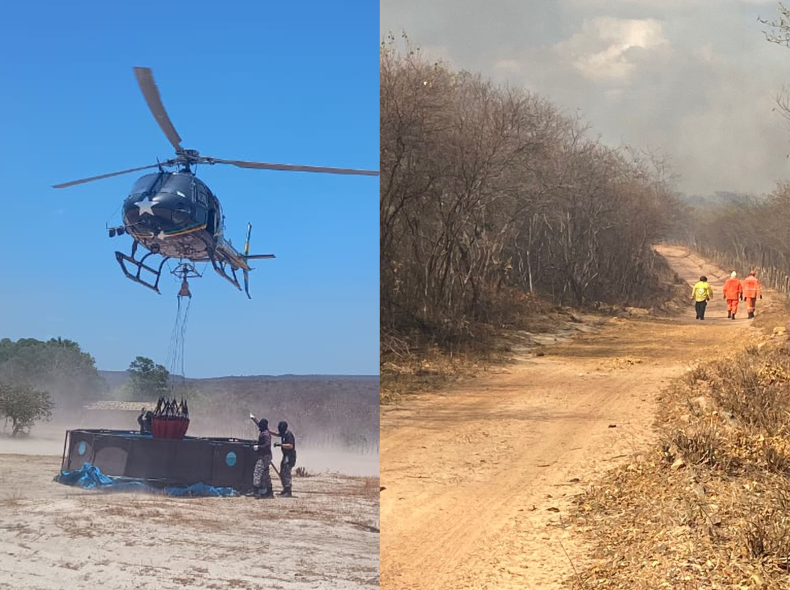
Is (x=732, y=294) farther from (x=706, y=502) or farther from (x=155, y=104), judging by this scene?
(x=155, y=104)

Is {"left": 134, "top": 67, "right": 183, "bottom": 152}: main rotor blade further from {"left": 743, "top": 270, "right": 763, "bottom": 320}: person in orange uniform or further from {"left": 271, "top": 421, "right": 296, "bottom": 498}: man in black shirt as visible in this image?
{"left": 743, "top": 270, "right": 763, "bottom": 320}: person in orange uniform

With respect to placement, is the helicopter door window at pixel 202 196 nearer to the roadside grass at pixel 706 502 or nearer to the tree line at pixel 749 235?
the roadside grass at pixel 706 502

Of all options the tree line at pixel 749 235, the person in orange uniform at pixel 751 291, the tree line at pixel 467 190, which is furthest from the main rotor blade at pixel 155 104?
the person in orange uniform at pixel 751 291

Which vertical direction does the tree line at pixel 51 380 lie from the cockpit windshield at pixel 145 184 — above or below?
below

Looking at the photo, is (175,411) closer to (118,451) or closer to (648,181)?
(118,451)

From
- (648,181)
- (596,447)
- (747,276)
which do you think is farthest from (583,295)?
(596,447)

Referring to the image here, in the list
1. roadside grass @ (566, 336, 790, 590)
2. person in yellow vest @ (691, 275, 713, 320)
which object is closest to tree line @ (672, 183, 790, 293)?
person in yellow vest @ (691, 275, 713, 320)
